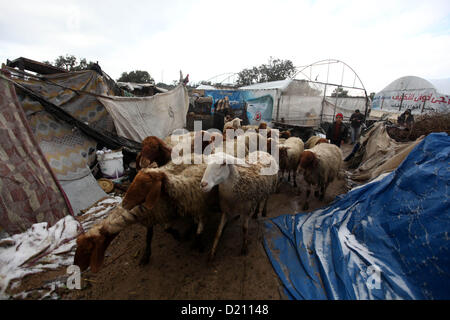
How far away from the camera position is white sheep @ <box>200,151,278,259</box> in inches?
111

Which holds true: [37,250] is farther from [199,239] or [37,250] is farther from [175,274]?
[199,239]

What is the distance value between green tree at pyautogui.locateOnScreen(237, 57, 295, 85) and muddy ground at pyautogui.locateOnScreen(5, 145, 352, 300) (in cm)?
3495

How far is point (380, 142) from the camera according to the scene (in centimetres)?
665

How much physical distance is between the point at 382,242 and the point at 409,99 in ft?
71.7

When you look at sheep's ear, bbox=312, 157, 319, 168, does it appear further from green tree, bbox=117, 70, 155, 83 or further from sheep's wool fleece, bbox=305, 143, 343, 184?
green tree, bbox=117, 70, 155, 83

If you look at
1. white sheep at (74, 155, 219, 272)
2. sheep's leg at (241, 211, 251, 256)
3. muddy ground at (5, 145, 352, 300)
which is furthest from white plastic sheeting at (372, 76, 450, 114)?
white sheep at (74, 155, 219, 272)

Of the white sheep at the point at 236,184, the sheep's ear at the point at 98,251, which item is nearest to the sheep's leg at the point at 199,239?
the white sheep at the point at 236,184

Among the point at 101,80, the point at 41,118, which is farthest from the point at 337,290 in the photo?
the point at 101,80

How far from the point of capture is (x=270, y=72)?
34.3 m

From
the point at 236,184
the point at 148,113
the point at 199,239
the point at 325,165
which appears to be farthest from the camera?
the point at 148,113

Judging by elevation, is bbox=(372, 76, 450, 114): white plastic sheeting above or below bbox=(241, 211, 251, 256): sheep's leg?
above

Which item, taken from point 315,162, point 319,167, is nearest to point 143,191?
point 315,162

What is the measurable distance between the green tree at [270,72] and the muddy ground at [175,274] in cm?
3495

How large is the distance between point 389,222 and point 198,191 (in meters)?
3.05
